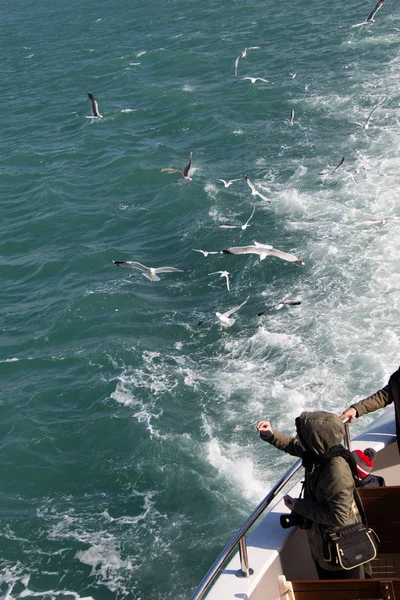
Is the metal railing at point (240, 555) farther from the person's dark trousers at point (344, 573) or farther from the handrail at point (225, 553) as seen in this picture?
the person's dark trousers at point (344, 573)

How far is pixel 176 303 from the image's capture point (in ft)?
46.0

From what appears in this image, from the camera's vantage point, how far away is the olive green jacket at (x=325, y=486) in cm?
374

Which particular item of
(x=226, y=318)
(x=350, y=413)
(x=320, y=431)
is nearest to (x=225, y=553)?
(x=320, y=431)

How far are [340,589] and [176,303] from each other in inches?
411

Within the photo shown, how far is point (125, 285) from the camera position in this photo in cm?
1540

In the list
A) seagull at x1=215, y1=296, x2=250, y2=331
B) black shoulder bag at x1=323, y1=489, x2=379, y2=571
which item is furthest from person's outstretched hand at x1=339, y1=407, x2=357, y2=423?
seagull at x1=215, y1=296, x2=250, y2=331

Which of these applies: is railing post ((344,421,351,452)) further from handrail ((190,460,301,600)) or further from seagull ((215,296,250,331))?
seagull ((215,296,250,331))

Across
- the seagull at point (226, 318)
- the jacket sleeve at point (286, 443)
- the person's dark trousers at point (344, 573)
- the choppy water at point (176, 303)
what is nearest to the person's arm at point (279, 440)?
the jacket sleeve at point (286, 443)

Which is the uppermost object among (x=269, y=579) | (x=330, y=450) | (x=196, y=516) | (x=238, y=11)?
(x=330, y=450)

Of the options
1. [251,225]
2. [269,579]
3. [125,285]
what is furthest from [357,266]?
[269,579]

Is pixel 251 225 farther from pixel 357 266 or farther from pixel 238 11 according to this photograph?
pixel 238 11

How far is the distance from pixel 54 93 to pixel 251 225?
1803 cm

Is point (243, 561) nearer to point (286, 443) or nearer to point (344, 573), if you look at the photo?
point (344, 573)

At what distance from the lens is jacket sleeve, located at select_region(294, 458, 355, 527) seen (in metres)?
3.81
